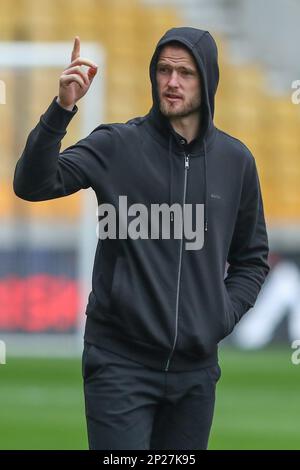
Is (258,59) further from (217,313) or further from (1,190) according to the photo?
(217,313)

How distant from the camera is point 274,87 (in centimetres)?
1675

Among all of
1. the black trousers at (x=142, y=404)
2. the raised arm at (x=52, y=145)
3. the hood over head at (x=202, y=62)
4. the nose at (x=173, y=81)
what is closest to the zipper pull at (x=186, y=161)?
the hood over head at (x=202, y=62)

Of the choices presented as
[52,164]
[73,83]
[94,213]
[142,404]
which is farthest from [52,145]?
[94,213]

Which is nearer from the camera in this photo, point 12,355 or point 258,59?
point 12,355

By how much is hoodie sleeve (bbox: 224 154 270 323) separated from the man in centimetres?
11

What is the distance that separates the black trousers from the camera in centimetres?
397

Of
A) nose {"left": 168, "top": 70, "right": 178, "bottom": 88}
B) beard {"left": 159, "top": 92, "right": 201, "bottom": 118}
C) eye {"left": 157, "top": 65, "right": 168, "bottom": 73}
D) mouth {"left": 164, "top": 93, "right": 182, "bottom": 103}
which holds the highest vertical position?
eye {"left": 157, "top": 65, "right": 168, "bottom": 73}

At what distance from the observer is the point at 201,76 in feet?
13.5

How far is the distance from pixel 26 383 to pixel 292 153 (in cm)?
627

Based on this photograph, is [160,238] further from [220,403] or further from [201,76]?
[220,403]

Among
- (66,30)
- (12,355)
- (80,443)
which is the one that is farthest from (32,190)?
(66,30)

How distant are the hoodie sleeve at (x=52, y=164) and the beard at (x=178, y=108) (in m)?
0.26

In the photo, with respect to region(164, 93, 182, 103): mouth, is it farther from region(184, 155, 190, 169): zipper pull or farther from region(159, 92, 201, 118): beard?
region(184, 155, 190, 169): zipper pull

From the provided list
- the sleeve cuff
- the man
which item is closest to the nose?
the man
